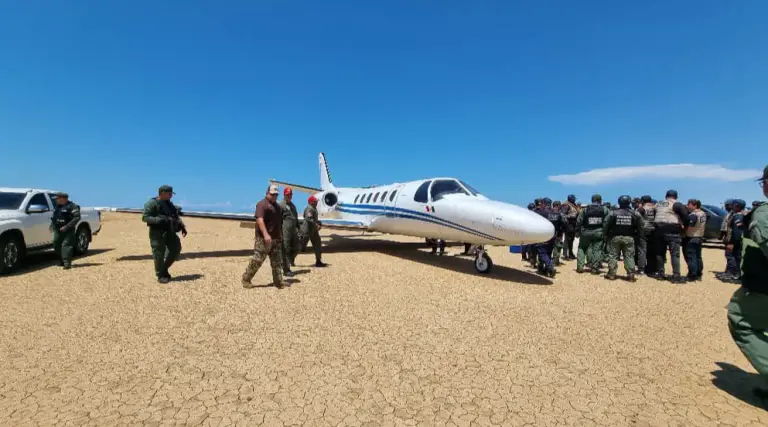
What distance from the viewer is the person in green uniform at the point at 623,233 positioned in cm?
810

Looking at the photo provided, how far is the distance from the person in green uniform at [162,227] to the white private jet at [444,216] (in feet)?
4.53

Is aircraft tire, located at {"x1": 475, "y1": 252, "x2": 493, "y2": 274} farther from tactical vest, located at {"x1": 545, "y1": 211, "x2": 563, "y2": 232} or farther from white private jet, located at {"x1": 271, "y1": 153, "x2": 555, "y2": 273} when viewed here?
tactical vest, located at {"x1": 545, "y1": 211, "x2": 563, "y2": 232}

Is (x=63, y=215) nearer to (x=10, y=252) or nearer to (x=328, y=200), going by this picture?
(x=10, y=252)

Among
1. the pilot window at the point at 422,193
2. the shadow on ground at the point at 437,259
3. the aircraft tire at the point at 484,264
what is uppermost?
the pilot window at the point at 422,193

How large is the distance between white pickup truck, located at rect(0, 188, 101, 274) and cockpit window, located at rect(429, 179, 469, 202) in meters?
9.52

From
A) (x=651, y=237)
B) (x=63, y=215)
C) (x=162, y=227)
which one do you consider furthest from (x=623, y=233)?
(x=63, y=215)

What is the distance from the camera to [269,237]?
248 inches

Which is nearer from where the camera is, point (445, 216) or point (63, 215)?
point (63, 215)

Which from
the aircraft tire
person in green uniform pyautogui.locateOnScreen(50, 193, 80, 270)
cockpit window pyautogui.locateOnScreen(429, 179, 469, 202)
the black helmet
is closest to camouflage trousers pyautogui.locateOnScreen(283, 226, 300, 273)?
cockpit window pyautogui.locateOnScreen(429, 179, 469, 202)

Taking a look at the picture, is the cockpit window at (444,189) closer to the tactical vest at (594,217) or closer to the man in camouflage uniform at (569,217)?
the tactical vest at (594,217)

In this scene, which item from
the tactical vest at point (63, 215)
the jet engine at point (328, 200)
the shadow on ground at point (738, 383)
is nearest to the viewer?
the shadow on ground at point (738, 383)

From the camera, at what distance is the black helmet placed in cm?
823

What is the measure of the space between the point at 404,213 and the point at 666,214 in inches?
263

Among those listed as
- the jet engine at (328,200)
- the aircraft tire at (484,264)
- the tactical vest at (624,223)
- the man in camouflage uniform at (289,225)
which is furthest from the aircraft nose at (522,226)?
the jet engine at (328,200)
